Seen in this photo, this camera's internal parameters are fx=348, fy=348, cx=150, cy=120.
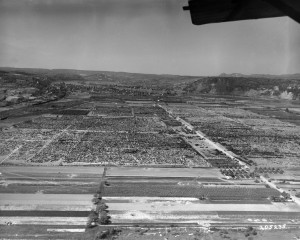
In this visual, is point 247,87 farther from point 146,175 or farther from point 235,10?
point 235,10

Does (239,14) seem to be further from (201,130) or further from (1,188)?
(201,130)

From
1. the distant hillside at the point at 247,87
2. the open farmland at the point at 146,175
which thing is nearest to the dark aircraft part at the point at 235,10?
the open farmland at the point at 146,175

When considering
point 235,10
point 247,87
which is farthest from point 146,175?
point 247,87

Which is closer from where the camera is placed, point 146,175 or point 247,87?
point 146,175

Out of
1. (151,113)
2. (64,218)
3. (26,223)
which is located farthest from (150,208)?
(151,113)

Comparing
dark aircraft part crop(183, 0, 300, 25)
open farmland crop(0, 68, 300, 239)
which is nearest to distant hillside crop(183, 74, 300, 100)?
open farmland crop(0, 68, 300, 239)

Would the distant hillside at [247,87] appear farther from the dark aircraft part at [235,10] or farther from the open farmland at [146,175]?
the dark aircraft part at [235,10]

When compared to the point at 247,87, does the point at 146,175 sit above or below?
below
